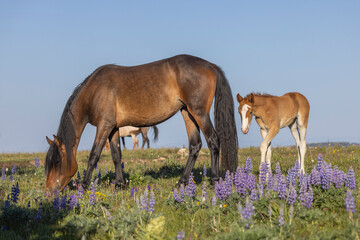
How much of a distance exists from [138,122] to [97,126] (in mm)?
1073

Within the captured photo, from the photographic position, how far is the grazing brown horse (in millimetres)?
9281

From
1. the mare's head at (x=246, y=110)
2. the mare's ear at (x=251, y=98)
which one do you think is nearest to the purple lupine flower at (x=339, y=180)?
the mare's head at (x=246, y=110)

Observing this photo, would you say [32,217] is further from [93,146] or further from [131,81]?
[131,81]

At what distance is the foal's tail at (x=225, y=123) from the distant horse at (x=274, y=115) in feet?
3.78

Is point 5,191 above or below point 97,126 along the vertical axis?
below

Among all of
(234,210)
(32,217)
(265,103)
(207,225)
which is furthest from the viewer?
(265,103)

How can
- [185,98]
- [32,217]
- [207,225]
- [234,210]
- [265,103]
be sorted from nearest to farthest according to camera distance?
[207,225]
[234,210]
[32,217]
[185,98]
[265,103]

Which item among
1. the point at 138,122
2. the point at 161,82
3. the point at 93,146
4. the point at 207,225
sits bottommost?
the point at 207,225

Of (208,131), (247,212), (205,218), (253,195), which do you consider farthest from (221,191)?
(208,131)

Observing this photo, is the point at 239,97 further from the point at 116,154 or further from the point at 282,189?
the point at 282,189

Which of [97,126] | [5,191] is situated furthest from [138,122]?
[5,191]

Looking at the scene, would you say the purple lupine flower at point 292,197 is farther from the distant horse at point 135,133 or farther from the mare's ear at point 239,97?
the distant horse at point 135,133

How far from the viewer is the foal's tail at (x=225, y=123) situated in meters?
9.24

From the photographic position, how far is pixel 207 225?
5477 millimetres
